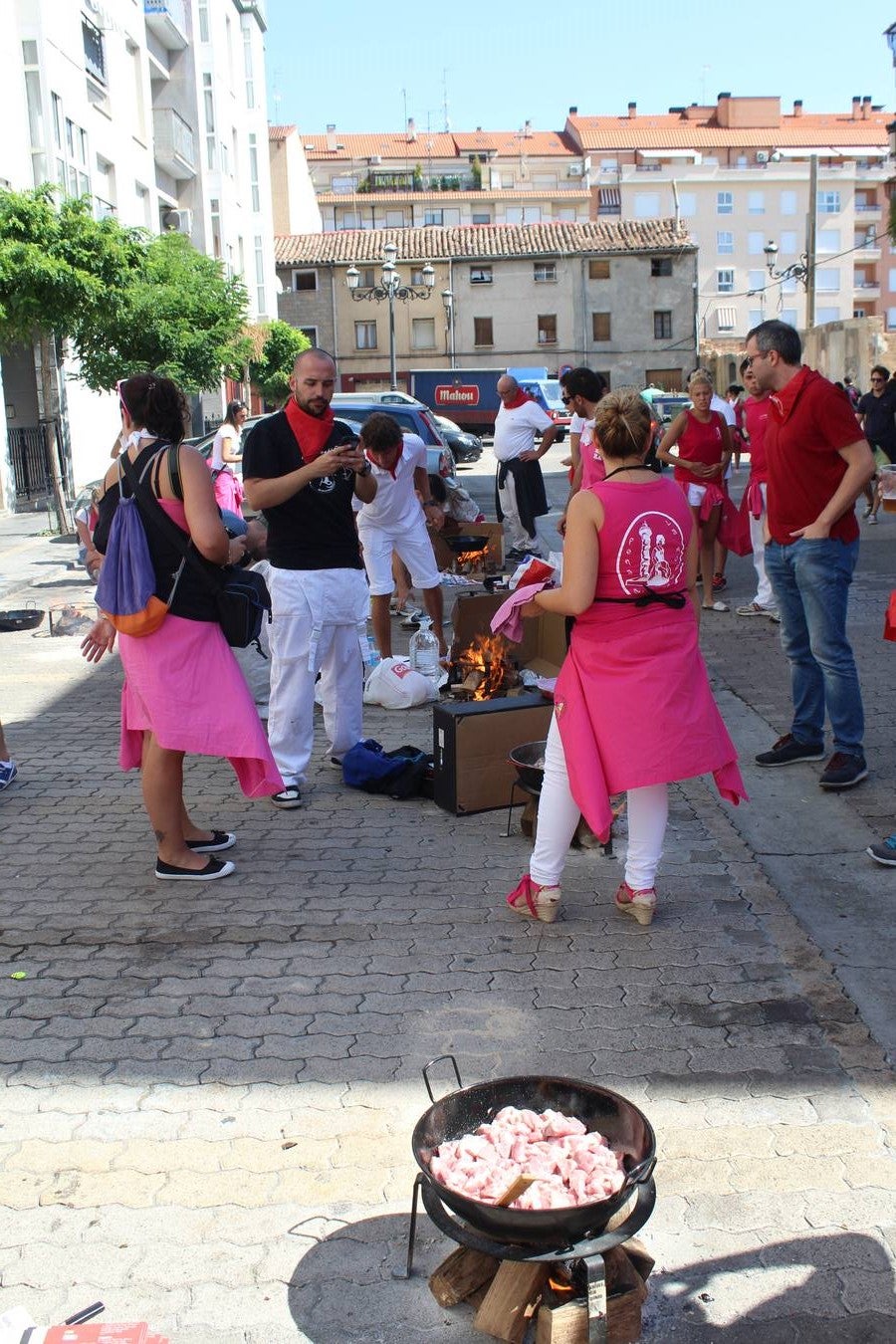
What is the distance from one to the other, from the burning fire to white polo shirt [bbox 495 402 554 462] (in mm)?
5603

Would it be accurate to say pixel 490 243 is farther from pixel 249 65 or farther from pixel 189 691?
pixel 189 691

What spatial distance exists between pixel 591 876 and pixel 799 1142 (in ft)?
6.41

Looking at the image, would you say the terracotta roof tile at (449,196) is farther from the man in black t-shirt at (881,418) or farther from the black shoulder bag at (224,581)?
the black shoulder bag at (224,581)

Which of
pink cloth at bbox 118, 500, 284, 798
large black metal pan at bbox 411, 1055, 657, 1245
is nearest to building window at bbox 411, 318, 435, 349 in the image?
pink cloth at bbox 118, 500, 284, 798

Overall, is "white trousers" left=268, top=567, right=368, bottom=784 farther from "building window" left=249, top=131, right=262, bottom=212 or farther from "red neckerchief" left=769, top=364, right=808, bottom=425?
"building window" left=249, top=131, right=262, bottom=212

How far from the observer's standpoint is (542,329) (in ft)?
215

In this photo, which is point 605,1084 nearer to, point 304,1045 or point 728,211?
point 304,1045

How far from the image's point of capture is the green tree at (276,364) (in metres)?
42.5

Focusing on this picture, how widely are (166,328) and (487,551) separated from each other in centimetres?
813

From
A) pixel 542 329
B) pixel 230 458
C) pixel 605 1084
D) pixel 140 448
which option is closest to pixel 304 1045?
pixel 605 1084

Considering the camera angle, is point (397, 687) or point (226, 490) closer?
point (397, 687)

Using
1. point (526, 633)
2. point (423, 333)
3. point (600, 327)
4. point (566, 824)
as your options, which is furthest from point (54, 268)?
point (600, 327)

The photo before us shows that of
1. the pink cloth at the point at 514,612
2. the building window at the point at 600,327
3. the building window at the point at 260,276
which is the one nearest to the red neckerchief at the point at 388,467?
the pink cloth at the point at 514,612

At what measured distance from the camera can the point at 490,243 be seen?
64.9m
